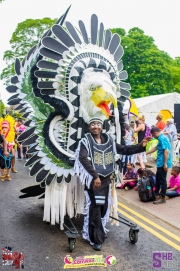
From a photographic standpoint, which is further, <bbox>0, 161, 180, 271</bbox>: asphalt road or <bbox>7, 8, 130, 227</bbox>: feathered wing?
<bbox>7, 8, 130, 227</bbox>: feathered wing

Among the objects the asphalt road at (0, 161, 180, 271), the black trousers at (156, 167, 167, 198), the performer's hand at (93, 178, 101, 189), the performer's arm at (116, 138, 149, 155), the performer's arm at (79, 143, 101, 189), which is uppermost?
the performer's arm at (116, 138, 149, 155)

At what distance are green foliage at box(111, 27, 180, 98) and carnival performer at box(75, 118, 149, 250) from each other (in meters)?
25.7

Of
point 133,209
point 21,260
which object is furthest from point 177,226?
point 21,260

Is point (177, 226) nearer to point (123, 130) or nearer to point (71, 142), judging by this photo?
point (123, 130)

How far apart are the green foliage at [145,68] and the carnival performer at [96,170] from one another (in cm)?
2571

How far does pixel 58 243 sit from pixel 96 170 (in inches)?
45.2

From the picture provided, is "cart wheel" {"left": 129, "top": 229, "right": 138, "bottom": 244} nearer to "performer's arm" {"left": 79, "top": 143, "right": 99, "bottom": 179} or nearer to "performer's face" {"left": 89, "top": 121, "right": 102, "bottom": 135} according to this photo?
"performer's arm" {"left": 79, "top": 143, "right": 99, "bottom": 179}

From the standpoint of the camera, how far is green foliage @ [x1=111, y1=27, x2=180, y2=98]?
2995cm

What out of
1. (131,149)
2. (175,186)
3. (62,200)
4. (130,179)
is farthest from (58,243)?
(130,179)

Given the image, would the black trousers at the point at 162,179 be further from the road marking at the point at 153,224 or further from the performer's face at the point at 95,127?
the performer's face at the point at 95,127

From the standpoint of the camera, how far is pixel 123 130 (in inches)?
202

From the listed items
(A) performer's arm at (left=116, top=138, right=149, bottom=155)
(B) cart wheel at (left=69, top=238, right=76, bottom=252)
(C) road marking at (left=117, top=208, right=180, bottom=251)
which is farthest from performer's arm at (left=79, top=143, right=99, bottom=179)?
(C) road marking at (left=117, top=208, right=180, bottom=251)

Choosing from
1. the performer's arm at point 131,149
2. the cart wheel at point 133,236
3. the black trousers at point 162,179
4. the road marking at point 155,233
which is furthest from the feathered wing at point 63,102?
the black trousers at point 162,179

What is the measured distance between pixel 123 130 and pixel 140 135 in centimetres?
488
